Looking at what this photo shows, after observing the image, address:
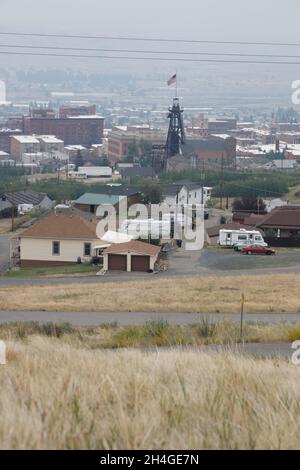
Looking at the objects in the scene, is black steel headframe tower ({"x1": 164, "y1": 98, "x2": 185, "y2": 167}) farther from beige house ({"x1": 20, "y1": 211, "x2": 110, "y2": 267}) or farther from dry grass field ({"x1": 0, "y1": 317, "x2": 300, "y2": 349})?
dry grass field ({"x1": 0, "y1": 317, "x2": 300, "y2": 349})

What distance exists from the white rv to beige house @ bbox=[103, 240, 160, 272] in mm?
3463

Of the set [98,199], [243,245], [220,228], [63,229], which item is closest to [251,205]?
[98,199]

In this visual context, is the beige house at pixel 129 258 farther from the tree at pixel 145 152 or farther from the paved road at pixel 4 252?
the tree at pixel 145 152

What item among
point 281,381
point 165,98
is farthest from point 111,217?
point 165,98

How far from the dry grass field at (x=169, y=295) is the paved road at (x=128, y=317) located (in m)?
0.59

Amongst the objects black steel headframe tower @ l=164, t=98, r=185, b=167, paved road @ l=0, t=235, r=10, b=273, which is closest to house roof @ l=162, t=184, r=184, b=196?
paved road @ l=0, t=235, r=10, b=273

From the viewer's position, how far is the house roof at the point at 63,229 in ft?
79.5

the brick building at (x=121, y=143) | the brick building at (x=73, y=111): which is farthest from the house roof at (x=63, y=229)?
the brick building at (x=73, y=111)

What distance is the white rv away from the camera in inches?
994

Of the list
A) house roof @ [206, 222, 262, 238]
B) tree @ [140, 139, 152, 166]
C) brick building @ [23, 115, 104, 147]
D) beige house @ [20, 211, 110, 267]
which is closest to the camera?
beige house @ [20, 211, 110, 267]

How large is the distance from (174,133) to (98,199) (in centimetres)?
2660

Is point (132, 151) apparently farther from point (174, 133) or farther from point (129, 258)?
point (129, 258)

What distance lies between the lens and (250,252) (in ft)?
81.3
